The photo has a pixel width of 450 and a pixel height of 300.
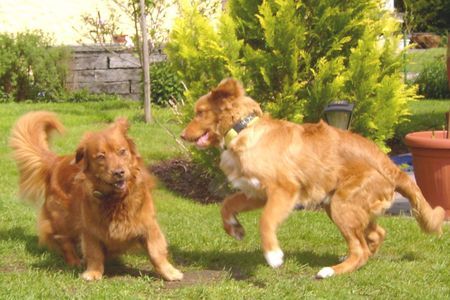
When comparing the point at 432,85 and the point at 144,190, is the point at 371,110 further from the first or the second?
the point at 432,85

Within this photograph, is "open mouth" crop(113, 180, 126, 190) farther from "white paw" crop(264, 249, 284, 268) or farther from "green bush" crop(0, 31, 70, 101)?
"green bush" crop(0, 31, 70, 101)

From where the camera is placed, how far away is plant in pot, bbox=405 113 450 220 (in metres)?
7.34

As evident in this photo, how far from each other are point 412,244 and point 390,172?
103 centimetres

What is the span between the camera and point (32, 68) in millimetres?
16625

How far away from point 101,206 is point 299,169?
60.4 inches

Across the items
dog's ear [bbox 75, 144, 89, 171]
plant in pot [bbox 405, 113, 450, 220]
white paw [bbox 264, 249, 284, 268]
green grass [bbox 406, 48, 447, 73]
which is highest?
green grass [bbox 406, 48, 447, 73]

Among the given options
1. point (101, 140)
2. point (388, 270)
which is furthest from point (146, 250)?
point (388, 270)

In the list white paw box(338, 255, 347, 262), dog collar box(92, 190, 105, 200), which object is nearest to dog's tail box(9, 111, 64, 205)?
dog collar box(92, 190, 105, 200)

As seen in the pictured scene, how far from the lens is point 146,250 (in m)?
5.68

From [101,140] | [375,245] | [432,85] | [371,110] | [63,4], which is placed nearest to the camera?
[101,140]

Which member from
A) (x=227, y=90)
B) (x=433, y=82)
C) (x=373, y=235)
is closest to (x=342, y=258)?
(x=373, y=235)

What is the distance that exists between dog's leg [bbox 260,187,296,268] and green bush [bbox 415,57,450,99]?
544 inches

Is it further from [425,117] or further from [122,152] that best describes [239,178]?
[425,117]

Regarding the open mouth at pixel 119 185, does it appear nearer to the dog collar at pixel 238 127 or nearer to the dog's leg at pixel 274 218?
the dog collar at pixel 238 127
